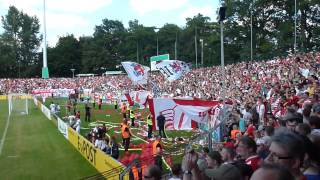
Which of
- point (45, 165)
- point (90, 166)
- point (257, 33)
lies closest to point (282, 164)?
point (90, 166)

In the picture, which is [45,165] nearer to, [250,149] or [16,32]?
[250,149]

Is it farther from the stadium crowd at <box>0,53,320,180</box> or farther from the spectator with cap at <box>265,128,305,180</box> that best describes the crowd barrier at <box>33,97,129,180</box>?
the spectator with cap at <box>265,128,305,180</box>

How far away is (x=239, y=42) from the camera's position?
286 feet

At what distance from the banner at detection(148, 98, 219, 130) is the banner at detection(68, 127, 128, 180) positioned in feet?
13.6

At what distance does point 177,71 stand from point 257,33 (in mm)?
51906

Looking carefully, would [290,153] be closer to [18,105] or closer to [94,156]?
[94,156]

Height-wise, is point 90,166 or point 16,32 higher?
point 16,32

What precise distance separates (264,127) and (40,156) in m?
14.9

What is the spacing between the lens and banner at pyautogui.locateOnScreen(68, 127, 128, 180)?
13.3 metres

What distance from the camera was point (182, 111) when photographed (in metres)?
21.8

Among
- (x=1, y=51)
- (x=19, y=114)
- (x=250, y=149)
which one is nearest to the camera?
(x=250, y=149)

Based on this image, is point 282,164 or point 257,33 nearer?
point 282,164

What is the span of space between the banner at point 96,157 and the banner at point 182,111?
416 centimetres

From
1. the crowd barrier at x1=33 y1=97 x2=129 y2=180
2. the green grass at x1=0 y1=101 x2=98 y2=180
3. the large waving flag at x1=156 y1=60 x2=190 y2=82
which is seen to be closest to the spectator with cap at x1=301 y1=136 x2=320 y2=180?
the crowd barrier at x1=33 y1=97 x2=129 y2=180
